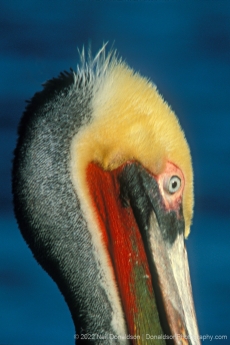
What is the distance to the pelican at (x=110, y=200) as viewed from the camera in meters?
1.74

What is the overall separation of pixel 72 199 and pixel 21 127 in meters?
0.22

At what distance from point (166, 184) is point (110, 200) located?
151 millimetres

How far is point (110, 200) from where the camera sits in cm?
185

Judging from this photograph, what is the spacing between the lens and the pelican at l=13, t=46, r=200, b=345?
174 cm

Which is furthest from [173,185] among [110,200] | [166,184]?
[110,200]

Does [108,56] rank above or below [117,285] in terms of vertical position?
above

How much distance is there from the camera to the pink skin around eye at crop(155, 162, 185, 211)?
1.81m

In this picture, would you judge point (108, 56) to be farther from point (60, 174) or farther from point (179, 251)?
point (179, 251)

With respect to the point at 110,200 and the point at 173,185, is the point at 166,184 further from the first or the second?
the point at 110,200

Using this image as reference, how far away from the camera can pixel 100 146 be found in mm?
→ 1766

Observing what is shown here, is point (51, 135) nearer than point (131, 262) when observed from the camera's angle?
Yes

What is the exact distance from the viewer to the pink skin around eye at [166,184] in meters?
1.81

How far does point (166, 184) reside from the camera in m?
1.82

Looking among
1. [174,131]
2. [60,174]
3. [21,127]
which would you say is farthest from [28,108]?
[174,131]
